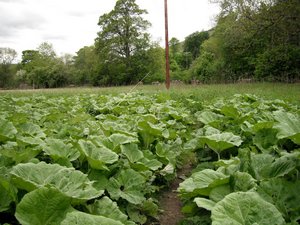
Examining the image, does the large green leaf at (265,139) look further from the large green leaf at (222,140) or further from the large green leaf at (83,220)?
the large green leaf at (83,220)

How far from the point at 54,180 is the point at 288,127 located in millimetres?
1790

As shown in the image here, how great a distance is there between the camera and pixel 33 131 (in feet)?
10.8

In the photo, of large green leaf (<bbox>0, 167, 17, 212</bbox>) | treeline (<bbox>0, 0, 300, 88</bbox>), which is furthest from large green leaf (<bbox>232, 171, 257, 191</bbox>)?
treeline (<bbox>0, 0, 300, 88</bbox>)

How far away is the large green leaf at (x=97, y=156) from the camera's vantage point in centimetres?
228

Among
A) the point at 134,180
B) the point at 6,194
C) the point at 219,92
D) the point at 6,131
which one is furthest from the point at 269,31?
the point at 6,194

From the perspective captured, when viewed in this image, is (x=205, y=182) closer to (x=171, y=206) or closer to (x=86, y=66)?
(x=171, y=206)

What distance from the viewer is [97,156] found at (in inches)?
94.3

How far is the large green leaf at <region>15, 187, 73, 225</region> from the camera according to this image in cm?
143

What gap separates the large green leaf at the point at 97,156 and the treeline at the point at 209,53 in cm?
1650

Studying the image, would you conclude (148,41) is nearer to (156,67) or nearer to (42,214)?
(156,67)

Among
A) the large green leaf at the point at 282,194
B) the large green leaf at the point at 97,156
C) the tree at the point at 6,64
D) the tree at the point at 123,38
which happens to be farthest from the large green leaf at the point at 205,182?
the tree at the point at 6,64

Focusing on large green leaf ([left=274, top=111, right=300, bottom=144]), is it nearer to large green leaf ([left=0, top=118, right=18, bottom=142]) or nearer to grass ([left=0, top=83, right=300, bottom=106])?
large green leaf ([left=0, top=118, right=18, bottom=142])

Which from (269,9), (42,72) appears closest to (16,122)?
(269,9)

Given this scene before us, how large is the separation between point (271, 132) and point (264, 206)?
1.90 m
